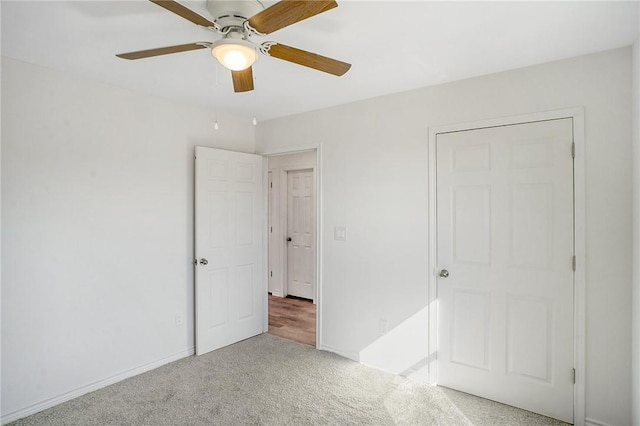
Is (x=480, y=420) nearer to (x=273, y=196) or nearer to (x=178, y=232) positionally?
(x=178, y=232)

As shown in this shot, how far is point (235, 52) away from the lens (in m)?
1.63

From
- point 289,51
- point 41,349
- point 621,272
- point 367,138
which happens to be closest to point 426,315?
point 621,272

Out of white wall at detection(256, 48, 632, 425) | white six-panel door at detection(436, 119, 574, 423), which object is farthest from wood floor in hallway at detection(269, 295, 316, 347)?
white six-panel door at detection(436, 119, 574, 423)

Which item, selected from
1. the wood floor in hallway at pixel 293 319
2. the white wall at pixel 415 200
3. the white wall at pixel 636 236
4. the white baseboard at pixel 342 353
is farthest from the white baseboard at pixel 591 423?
the wood floor in hallway at pixel 293 319

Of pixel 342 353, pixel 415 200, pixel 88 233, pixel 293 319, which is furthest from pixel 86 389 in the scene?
pixel 415 200

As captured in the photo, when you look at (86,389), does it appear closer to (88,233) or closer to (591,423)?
(88,233)

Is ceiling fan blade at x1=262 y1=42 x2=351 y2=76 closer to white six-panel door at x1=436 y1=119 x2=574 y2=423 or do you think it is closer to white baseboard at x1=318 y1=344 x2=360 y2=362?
white six-panel door at x1=436 y1=119 x2=574 y2=423

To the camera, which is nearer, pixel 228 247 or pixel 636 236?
pixel 636 236

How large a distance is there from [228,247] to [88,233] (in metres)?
1.28

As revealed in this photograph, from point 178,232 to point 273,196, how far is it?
2463 mm

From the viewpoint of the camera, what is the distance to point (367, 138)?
10.5ft

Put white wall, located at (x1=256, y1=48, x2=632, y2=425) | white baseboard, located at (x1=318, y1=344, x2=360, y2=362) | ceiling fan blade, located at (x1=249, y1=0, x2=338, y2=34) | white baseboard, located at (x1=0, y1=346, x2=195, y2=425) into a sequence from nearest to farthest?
ceiling fan blade, located at (x1=249, y1=0, x2=338, y2=34), white wall, located at (x1=256, y1=48, x2=632, y2=425), white baseboard, located at (x1=0, y1=346, x2=195, y2=425), white baseboard, located at (x1=318, y1=344, x2=360, y2=362)

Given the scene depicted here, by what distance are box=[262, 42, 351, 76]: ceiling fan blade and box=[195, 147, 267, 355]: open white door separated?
1.87m

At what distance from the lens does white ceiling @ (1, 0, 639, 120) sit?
5.79 feet
